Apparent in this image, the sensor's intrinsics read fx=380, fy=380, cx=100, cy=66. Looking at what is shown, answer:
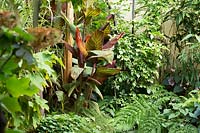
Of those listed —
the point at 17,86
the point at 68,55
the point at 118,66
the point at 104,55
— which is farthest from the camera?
the point at 118,66

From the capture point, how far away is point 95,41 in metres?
2.82

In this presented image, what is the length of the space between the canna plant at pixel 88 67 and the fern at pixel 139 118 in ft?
0.88

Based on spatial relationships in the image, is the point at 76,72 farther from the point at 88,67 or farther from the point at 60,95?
the point at 60,95

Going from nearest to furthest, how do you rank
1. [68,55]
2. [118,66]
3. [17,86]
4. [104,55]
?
[17,86] < [104,55] < [68,55] < [118,66]

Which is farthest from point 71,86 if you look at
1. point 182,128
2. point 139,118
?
point 182,128

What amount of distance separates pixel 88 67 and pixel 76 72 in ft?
0.33

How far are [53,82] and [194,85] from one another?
1256mm

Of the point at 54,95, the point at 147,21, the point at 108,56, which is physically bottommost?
the point at 54,95

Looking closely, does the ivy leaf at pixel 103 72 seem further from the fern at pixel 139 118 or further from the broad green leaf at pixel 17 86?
the broad green leaf at pixel 17 86

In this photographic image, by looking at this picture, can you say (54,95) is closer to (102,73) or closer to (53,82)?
(53,82)

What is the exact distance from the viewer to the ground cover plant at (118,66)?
2.70 metres

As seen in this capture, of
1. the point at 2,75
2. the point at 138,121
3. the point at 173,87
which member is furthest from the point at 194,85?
the point at 2,75

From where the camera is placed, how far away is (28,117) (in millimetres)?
1802

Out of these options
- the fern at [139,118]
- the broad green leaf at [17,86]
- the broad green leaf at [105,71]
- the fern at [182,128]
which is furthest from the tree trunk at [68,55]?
the broad green leaf at [17,86]
